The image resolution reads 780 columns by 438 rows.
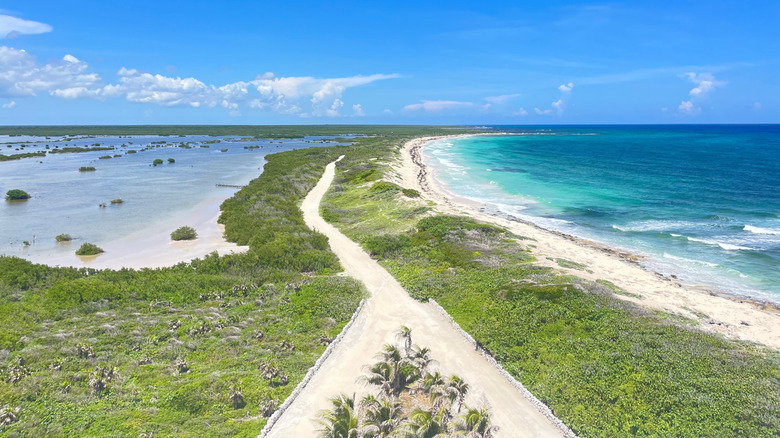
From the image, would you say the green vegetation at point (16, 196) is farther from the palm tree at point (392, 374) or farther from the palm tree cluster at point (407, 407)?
the palm tree at point (392, 374)

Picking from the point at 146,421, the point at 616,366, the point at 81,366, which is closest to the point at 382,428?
the point at 146,421

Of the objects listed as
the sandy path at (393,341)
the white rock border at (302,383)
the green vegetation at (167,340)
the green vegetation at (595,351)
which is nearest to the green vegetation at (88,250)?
the green vegetation at (167,340)

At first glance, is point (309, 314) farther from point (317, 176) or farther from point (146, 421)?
point (317, 176)

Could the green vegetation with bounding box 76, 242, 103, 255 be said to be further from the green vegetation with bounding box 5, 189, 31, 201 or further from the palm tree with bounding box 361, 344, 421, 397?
the green vegetation with bounding box 5, 189, 31, 201

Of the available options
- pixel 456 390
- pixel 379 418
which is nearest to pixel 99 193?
pixel 379 418

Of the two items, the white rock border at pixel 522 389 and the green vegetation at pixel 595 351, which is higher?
the green vegetation at pixel 595 351

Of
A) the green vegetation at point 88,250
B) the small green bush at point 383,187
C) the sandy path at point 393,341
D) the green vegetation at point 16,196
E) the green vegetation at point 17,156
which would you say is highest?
the green vegetation at point 17,156
